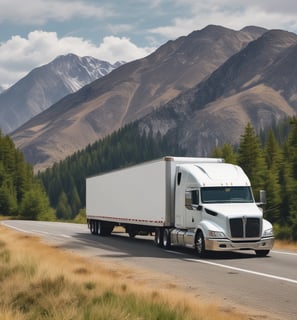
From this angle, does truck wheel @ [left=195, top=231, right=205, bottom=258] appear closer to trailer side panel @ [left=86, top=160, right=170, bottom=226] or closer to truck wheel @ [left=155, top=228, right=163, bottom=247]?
trailer side panel @ [left=86, top=160, right=170, bottom=226]

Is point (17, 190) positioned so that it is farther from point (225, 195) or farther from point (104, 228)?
point (225, 195)

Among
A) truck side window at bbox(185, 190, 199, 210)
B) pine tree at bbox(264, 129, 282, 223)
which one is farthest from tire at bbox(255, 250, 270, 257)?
pine tree at bbox(264, 129, 282, 223)

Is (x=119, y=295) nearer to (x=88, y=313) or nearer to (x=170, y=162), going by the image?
(x=88, y=313)

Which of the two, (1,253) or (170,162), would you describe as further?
(170,162)

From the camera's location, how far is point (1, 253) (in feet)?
66.8

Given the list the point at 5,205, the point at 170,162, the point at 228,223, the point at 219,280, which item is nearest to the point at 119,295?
the point at 219,280

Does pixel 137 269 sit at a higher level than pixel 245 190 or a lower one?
lower

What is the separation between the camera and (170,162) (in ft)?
87.6

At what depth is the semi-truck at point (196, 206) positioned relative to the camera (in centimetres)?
2225

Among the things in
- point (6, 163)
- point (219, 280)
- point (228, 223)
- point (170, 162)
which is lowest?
point (219, 280)

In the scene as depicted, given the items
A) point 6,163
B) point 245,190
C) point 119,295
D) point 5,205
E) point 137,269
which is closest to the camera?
point 119,295

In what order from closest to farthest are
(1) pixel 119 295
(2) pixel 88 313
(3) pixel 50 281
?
(2) pixel 88 313 < (1) pixel 119 295 < (3) pixel 50 281

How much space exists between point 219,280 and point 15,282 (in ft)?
17.8

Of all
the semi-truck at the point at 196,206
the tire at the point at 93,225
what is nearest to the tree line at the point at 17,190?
the tire at the point at 93,225
